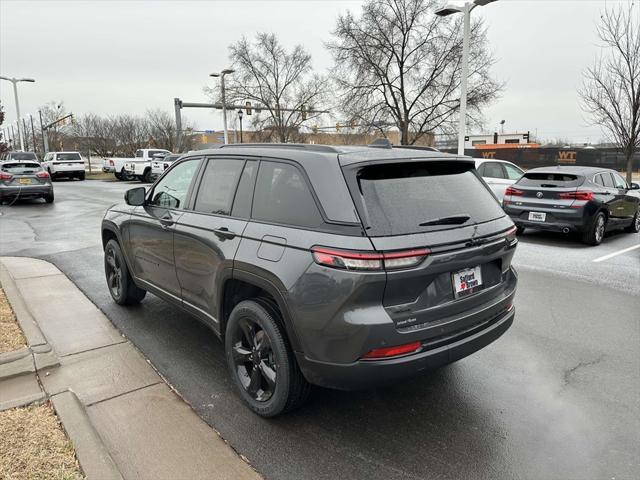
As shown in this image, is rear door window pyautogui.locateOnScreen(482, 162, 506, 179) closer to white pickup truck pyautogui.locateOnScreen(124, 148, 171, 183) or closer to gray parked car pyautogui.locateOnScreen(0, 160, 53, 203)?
gray parked car pyautogui.locateOnScreen(0, 160, 53, 203)

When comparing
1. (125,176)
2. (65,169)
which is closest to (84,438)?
(125,176)

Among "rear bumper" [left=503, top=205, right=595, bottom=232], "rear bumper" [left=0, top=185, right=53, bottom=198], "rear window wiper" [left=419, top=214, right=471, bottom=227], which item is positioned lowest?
"rear bumper" [left=503, top=205, right=595, bottom=232]

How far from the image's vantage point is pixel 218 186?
3.64 metres

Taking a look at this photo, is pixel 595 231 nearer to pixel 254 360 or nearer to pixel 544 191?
pixel 544 191

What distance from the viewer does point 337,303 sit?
2.54 metres

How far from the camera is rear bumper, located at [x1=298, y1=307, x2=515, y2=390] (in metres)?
2.61

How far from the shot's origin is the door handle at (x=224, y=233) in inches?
128

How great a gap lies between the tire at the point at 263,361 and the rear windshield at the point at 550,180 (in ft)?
26.6

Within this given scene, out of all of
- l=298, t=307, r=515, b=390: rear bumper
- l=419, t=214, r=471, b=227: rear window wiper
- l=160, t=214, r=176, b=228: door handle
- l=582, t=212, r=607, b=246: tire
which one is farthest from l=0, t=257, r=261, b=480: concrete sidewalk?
l=582, t=212, r=607, b=246: tire

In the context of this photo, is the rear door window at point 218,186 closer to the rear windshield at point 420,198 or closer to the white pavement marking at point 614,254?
the rear windshield at point 420,198

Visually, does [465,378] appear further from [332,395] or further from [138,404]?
[138,404]

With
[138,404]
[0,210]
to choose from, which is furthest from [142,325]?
[0,210]

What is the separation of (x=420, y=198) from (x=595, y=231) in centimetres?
784

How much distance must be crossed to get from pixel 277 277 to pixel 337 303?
0.45m
